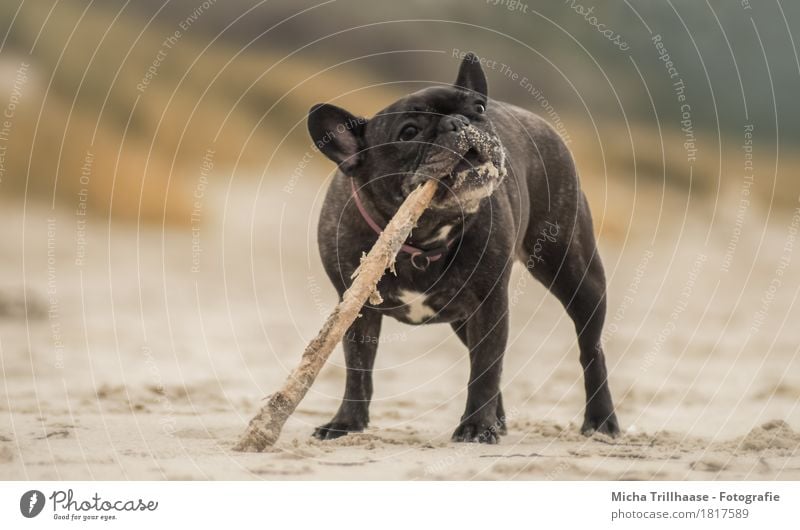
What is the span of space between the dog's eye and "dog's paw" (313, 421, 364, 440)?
2.29 metres

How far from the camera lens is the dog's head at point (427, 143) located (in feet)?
24.5

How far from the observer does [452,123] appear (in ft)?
24.7

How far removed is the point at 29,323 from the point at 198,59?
4.09 m

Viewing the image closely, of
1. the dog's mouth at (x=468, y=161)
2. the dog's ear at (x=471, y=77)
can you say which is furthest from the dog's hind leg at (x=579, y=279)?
the dog's mouth at (x=468, y=161)

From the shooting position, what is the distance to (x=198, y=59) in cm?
1423

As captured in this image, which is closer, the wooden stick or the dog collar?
the wooden stick

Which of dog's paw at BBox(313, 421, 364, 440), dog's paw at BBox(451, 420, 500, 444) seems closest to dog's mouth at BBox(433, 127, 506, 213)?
dog's paw at BBox(451, 420, 500, 444)

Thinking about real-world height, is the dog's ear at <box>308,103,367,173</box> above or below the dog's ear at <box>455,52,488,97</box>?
below

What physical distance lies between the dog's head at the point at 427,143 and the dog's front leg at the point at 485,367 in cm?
82

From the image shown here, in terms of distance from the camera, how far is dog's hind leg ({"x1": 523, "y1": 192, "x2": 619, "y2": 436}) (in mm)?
9133

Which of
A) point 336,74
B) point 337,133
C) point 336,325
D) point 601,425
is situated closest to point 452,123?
point 337,133

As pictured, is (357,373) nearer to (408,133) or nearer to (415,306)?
(415,306)

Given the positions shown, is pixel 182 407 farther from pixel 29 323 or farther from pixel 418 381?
pixel 29 323

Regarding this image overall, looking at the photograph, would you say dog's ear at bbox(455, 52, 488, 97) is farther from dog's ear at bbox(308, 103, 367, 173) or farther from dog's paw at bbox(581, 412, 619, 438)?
dog's paw at bbox(581, 412, 619, 438)
